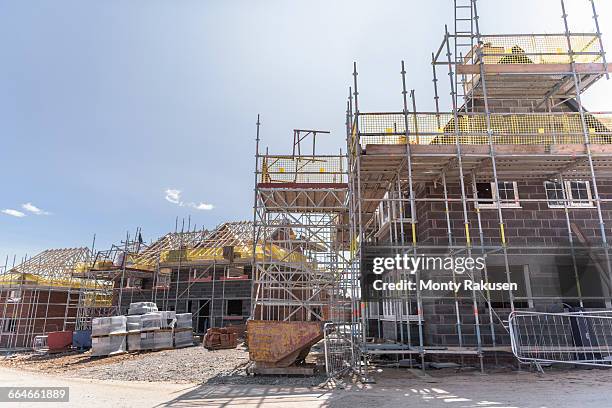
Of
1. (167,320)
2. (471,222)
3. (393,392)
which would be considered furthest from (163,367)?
(471,222)

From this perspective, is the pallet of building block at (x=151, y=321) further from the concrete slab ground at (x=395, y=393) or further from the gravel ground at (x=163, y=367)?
the concrete slab ground at (x=395, y=393)

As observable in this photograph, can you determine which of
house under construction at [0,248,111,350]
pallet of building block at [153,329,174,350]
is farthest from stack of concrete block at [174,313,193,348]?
house under construction at [0,248,111,350]

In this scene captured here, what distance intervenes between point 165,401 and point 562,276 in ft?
36.8

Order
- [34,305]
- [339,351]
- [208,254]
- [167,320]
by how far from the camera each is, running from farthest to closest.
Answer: [34,305]
[208,254]
[167,320]
[339,351]

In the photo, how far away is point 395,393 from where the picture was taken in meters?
7.77

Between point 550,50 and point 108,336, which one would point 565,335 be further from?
point 108,336

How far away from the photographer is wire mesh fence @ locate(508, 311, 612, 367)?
10.4 meters

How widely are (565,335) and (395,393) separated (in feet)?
21.4

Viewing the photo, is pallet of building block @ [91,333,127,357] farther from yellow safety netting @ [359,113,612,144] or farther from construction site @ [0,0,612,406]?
yellow safety netting @ [359,113,612,144]

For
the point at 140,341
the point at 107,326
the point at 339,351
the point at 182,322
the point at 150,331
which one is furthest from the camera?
the point at 182,322

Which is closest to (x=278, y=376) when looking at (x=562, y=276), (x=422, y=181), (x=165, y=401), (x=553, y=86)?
(x=165, y=401)

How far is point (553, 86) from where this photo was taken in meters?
12.7

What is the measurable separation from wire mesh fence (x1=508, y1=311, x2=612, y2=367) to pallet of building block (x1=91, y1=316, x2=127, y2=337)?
15338 millimetres

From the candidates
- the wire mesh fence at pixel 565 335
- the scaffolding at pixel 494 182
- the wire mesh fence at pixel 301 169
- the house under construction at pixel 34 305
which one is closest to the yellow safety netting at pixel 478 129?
the scaffolding at pixel 494 182
